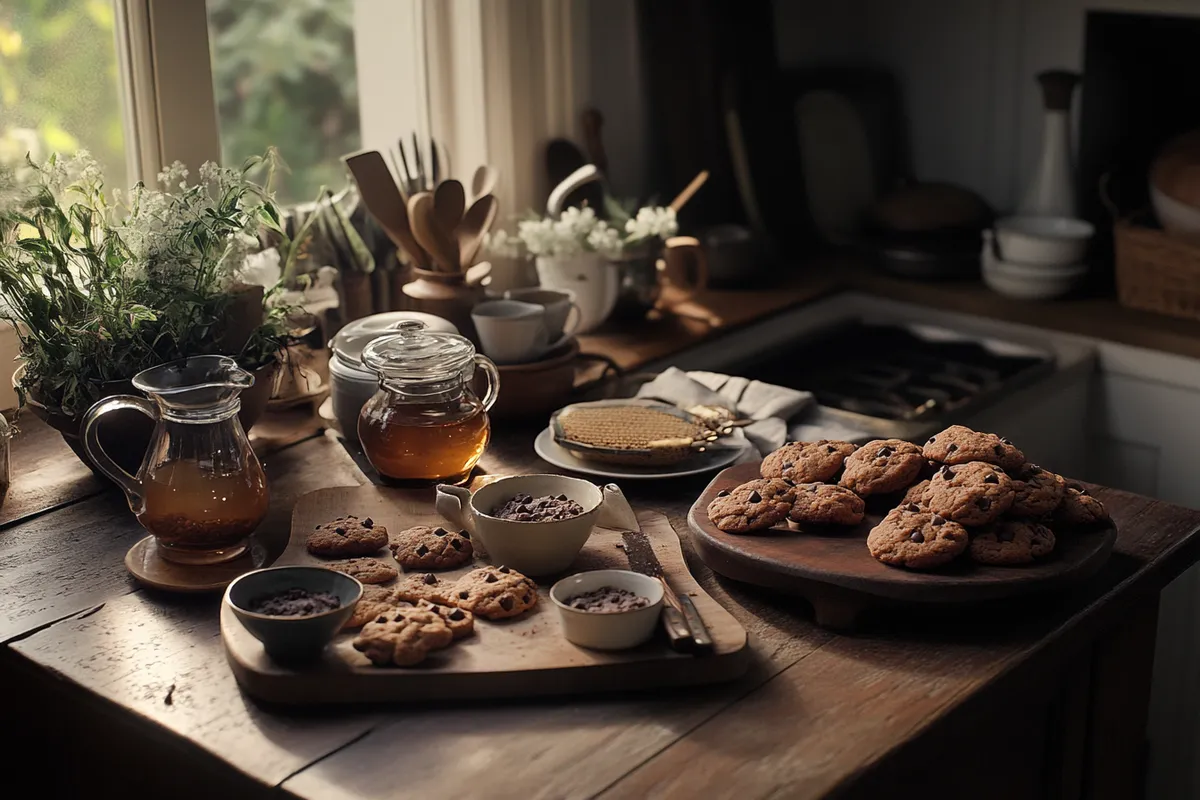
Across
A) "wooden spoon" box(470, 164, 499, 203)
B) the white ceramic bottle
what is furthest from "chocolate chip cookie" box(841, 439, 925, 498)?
the white ceramic bottle

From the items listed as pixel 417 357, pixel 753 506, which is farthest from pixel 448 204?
pixel 753 506

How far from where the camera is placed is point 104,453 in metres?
1.28

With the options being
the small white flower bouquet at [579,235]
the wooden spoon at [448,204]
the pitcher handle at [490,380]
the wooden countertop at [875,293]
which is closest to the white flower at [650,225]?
the small white flower bouquet at [579,235]

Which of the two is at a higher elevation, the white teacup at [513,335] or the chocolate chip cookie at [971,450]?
the white teacup at [513,335]

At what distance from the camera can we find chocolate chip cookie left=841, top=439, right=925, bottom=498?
1.30 m

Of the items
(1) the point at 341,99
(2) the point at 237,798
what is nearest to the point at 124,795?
(2) the point at 237,798

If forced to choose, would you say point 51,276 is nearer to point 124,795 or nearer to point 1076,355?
point 124,795

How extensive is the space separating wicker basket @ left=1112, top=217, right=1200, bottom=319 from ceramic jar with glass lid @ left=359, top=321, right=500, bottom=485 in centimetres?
127

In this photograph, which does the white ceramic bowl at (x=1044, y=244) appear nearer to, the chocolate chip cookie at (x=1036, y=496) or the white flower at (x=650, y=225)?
the white flower at (x=650, y=225)

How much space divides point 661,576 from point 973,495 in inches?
11.5

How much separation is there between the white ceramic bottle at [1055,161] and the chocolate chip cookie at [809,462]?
1.23 meters

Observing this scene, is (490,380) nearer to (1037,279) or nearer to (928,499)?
(928,499)

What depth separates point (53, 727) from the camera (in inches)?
49.8

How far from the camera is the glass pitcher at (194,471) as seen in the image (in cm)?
125
